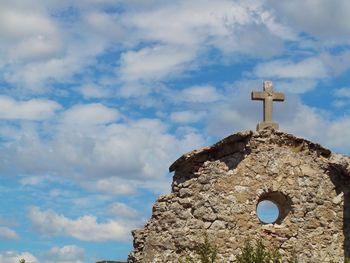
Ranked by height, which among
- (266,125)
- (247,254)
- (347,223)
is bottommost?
(247,254)

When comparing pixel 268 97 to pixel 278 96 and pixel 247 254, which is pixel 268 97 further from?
pixel 247 254

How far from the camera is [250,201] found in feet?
50.4

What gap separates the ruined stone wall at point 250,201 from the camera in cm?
1524

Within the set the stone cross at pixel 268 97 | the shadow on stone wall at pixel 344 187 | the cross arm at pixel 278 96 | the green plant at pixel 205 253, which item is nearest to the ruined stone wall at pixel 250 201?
the shadow on stone wall at pixel 344 187

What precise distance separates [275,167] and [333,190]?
4.63ft

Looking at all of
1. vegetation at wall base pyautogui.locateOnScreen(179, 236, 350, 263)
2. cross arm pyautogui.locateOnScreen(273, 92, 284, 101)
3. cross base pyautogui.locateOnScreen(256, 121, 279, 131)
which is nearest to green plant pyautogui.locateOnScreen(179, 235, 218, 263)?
vegetation at wall base pyautogui.locateOnScreen(179, 236, 350, 263)

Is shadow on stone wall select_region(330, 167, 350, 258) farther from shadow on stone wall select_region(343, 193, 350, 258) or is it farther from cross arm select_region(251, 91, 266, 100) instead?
cross arm select_region(251, 91, 266, 100)

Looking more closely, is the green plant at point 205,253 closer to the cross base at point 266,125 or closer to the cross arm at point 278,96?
the cross base at point 266,125

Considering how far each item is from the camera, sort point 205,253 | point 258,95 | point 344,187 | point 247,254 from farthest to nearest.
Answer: point 258,95 < point 344,187 < point 205,253 < point 247,254

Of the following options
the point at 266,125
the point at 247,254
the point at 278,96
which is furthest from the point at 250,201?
the point at 278,96

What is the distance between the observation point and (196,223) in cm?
1527

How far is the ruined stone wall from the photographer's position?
1524cm

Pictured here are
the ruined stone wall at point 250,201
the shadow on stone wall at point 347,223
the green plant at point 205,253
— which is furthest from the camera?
the shadow on stone wall at point 347,223

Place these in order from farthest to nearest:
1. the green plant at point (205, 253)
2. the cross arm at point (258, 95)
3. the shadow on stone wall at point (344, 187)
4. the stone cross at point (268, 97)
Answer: the cross arm at point (258, 95)
the stone cross at point (268, 97)
the shadow on stone wall at point (344, 187)
the green plant at point (205, 253)
